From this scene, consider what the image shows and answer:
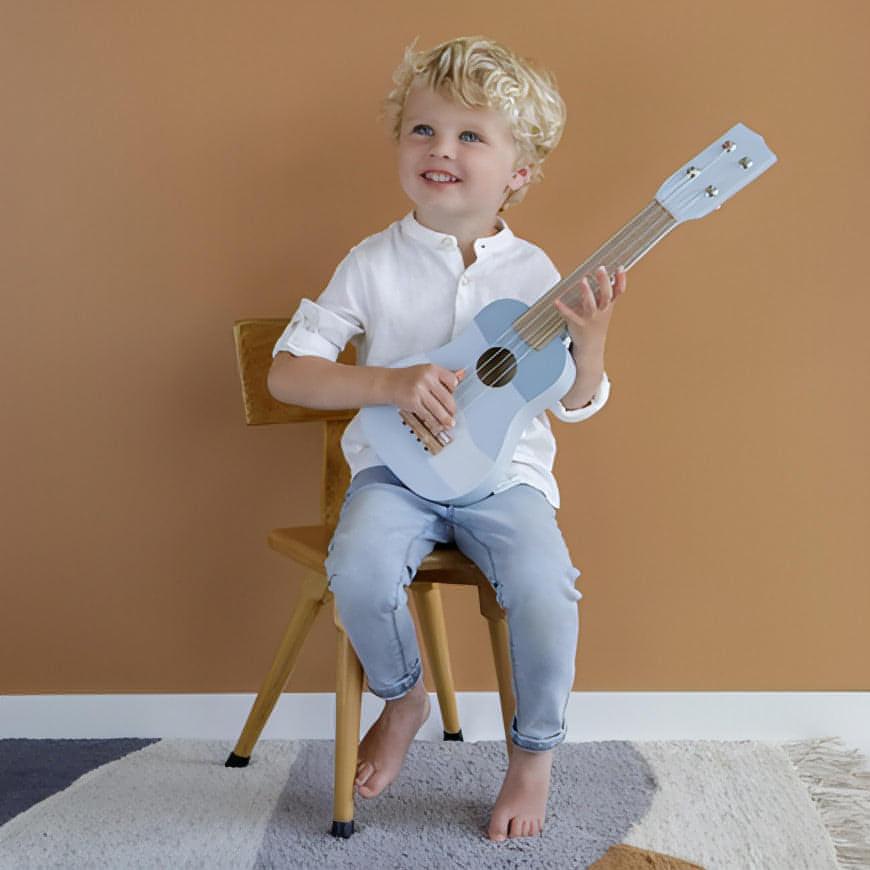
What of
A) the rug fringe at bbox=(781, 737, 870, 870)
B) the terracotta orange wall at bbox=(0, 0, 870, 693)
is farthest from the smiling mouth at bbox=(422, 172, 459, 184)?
the rug fringe at bbox=(781, 737, 870, 870)

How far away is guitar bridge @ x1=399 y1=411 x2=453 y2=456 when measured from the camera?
128 cm

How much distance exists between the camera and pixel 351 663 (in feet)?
4.19

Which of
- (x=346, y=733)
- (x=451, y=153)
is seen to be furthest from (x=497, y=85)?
(x=346, y=733)

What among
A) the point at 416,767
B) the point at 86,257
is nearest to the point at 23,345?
the point at 86,257

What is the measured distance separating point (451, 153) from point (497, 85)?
0.10 metres

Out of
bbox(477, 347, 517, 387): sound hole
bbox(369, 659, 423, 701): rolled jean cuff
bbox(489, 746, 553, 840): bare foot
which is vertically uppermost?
bbox(477, 347, 517, 387): sound hole

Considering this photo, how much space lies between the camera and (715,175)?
3.96ft

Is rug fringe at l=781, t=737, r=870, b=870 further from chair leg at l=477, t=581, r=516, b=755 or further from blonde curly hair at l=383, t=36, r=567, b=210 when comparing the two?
blonde curly hair at l=383, t=36, r=567, b=210

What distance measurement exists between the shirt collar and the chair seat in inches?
15.5

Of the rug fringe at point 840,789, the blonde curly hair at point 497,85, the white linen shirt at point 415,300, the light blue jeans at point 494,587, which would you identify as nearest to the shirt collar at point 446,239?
the white linen shirt at point 415,300

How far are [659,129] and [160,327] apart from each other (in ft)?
2.70

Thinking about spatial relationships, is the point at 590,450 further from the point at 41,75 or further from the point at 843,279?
the point at 41,75

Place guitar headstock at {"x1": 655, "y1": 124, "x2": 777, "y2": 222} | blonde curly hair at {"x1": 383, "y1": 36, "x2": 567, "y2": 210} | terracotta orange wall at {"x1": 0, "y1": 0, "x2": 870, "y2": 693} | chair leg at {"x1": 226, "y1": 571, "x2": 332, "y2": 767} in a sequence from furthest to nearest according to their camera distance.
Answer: terracotta orange wall at {"x1": 0, "y1": 0, "x2": 870, "y2": 693}
chair leg at {"x1": 226, "y1": 571, "x2": 332, "y2": 767}
blonde curly hair at {"x1": 383, "y1": 36, "x2": 567, "y2": 210}
guitar headstock at {"x1": 655, "y1": 124, "x2": 777, "y2": 222}

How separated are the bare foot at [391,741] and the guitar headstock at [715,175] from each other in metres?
0.66
